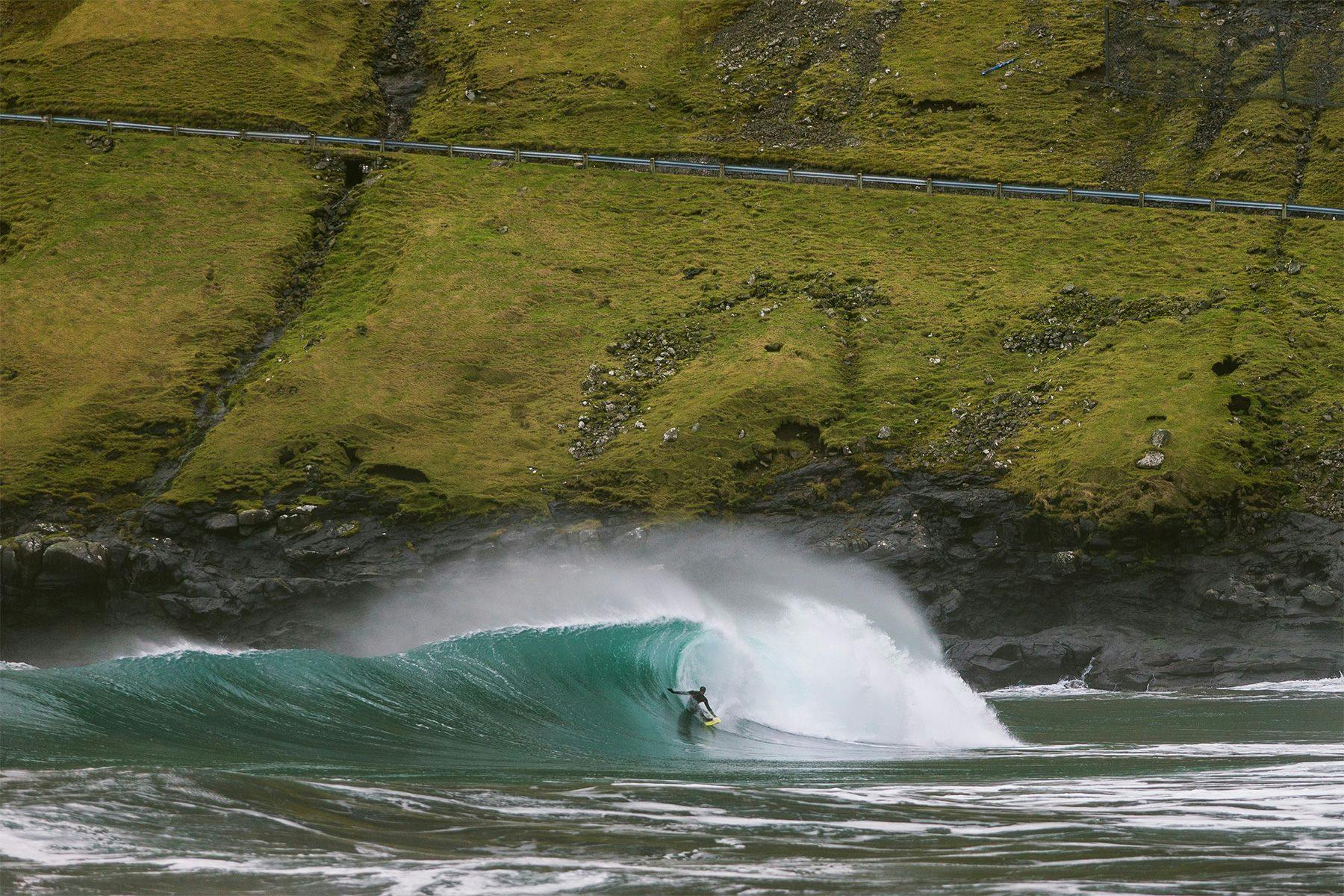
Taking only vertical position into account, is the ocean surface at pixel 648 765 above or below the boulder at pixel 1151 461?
below

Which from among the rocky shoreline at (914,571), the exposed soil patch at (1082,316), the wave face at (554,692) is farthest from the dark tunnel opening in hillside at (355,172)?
the exposed soil patch at (1082,316)

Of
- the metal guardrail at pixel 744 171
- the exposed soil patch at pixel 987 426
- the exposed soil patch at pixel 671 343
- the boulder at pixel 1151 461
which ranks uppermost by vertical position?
the metal guardrail at pixel 744 171

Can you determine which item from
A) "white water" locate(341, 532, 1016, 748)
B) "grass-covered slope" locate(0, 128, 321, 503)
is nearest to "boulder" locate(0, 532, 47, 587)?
"grass-covered slope" locate(0, 128, 321, 503)

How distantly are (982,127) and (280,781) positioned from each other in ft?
195

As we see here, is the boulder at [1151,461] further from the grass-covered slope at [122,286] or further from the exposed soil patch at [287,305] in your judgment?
the grass-covered slope at [122,286]

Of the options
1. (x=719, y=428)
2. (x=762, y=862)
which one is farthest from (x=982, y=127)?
(x=762, y=862)

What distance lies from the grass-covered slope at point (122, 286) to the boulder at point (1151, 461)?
32.8 metres

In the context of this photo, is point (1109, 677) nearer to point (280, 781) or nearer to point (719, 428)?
point (719, 428)

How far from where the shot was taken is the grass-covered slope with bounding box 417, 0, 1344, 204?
2534 inches

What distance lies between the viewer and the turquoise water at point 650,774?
44.0 ft

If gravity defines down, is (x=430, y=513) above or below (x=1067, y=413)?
below

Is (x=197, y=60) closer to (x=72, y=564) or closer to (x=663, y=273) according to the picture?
(x=663, y=273)

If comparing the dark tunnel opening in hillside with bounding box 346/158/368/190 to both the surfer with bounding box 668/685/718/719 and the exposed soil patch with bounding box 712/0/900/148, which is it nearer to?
the exposed soil patch with bounding box 712/0/900/148

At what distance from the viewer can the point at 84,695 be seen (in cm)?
2577
